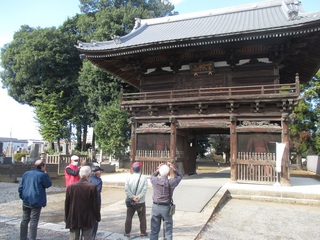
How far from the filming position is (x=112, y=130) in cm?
2278

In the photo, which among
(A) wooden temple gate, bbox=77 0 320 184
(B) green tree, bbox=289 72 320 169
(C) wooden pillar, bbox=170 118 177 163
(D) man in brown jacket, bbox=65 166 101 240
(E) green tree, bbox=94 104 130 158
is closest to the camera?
(D) man in brown jacket, bbox=65 166 101 240

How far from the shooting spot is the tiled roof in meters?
11.3

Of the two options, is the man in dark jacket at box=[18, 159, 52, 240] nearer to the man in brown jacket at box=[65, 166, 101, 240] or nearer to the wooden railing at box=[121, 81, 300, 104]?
the man in brown jacket at box=[65, 166, 101, 240]

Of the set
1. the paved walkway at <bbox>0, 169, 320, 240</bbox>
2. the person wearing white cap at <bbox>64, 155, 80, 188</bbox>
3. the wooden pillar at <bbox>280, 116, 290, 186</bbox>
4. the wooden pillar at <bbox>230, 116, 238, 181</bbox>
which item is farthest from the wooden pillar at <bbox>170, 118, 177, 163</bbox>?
the person wearing white cap at <bbox>64, 155, 80, 188</bbox>

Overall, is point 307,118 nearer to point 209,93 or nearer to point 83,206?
point 209,93

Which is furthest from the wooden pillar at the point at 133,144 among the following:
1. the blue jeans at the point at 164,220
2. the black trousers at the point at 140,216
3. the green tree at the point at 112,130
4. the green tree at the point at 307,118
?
the green tree at the point at 307,118

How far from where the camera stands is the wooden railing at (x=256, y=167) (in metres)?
11.5

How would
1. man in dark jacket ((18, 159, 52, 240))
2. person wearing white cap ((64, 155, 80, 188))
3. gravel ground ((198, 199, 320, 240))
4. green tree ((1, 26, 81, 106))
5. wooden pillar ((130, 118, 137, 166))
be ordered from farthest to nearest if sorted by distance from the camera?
green tree ((1, 26, 81, 106))
wooden pillar ((130, 118, 137, 166))
person wearing white cap ((64, 155, 80, 188))
gravel ground ((198, 199, 320, 240))
man in dark jacket ((18, 159, 52, 240))

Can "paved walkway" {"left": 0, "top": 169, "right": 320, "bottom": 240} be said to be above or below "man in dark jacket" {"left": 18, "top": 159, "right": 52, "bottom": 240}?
below

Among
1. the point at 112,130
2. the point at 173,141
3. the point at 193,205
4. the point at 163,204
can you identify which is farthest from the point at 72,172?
the point at 112,130

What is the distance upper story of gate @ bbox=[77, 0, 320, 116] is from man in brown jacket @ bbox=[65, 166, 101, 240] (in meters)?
9.16

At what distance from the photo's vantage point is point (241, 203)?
9492 mm

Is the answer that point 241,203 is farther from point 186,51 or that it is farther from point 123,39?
point 123,39

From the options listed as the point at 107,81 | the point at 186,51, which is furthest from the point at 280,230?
the point at 107,81
